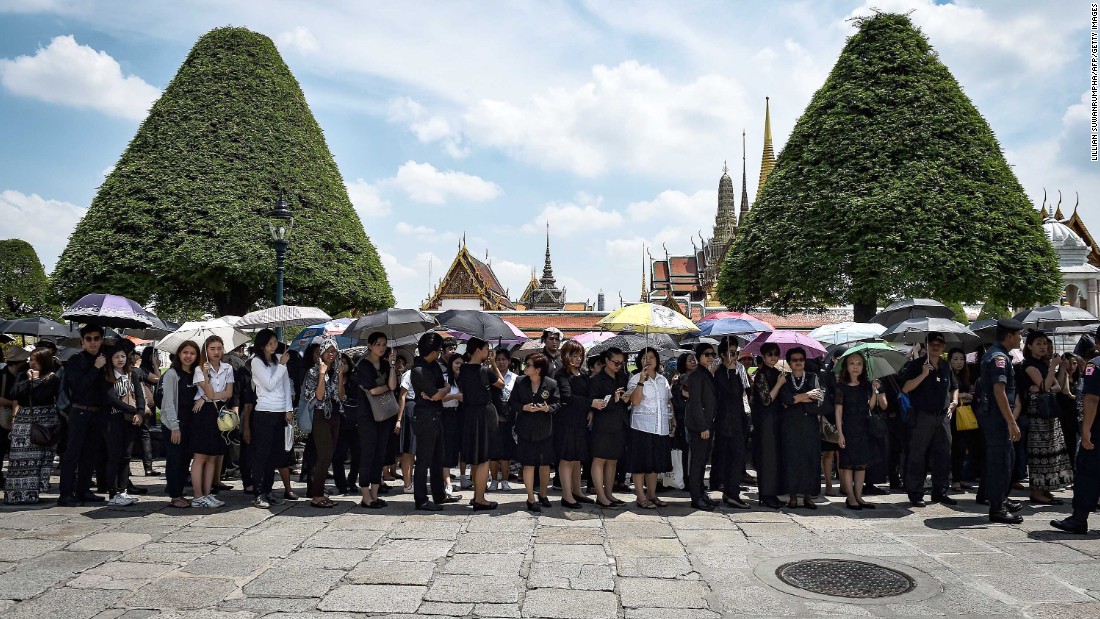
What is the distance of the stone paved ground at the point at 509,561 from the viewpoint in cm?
471

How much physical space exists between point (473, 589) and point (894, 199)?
18184 millimetres

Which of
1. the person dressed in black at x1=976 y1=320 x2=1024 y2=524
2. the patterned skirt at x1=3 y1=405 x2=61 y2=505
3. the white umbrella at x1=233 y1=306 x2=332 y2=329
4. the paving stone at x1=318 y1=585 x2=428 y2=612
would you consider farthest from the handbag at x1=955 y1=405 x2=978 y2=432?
the patterned skirt at x1=3 y1=405 x2=61 y2=505

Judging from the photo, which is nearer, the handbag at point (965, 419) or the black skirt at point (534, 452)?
the black skirt at point (534, 452)

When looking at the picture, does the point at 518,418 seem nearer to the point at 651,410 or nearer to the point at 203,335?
the point at 651,410

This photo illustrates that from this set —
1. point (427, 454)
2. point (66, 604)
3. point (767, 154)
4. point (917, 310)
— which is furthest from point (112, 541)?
point (767, 154)

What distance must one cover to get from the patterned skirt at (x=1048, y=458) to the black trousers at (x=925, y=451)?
0.96m

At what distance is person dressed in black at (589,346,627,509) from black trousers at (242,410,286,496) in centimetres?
347

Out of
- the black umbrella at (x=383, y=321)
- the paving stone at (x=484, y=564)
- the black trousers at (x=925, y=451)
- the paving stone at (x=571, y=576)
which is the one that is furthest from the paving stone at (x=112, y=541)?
the black trousers at (x=925, y=451)

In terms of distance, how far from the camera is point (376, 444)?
26.5 ft

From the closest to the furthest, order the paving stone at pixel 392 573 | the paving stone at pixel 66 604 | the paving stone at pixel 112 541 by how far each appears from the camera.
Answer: the paving stone at pixel 66 604
the paving stone at pixel 392 573
the paving stone at pixel 112 541

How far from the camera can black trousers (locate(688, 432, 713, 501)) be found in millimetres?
8023

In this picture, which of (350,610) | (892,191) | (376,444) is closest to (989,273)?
(892,191)

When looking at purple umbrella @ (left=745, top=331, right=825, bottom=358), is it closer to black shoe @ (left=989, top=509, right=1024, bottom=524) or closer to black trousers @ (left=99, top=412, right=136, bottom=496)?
black shoe @ (left=989, top=509, right=1024, bottom=524)

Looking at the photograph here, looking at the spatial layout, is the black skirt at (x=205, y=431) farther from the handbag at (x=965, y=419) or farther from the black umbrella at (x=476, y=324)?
the handbag at (x=965, y=419)
